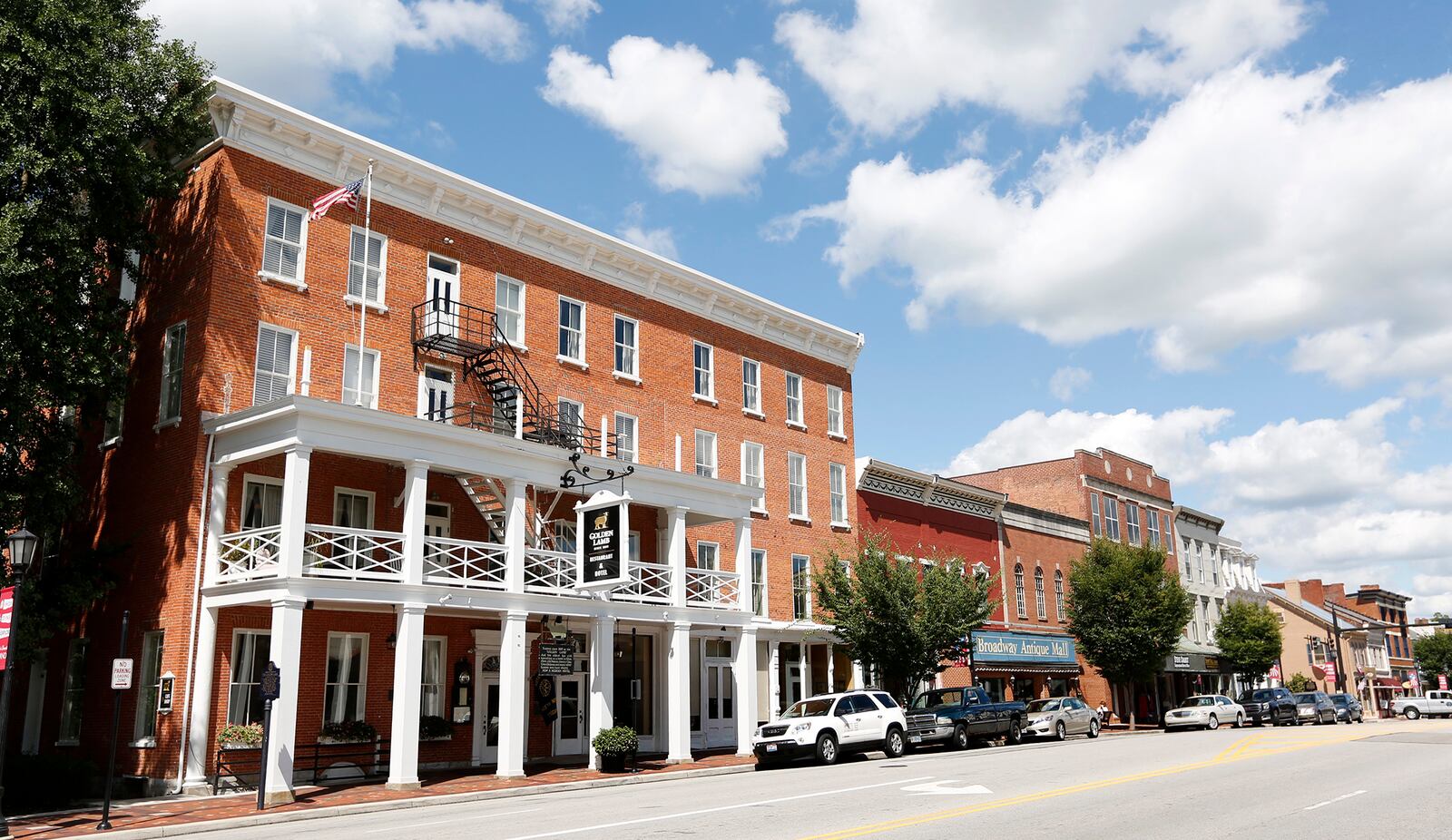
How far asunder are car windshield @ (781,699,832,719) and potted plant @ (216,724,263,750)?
1150 cm

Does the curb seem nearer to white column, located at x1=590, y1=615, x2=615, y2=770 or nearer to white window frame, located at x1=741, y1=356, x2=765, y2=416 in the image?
white column, located at x1=590, y1=615, x2=615, y2=770

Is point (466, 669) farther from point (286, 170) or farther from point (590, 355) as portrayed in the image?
point (286, 170)

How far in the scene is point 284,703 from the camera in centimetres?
1900

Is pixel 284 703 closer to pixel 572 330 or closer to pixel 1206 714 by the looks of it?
pixel 572 330

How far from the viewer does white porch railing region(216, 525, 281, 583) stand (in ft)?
67.5

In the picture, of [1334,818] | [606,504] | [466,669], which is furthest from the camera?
[466,669]

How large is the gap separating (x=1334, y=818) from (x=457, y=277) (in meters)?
21.3

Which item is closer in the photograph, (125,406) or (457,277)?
(125,406)

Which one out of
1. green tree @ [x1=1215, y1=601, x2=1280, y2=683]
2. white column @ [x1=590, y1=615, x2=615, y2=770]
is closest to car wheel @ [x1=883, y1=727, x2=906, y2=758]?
white column @ [x1=590, y1=615, x2=615, y2=770]

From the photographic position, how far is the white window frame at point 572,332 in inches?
1159

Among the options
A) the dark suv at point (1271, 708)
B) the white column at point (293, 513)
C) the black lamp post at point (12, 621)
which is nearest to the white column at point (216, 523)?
the white column at point (293, 513)

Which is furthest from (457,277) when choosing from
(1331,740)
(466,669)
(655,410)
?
(1331,740)

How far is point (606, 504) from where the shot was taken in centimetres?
2398

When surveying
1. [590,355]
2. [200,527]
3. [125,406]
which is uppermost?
[590,355]
